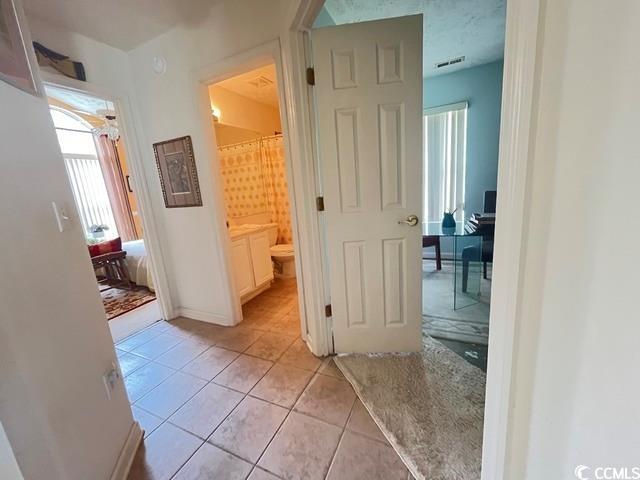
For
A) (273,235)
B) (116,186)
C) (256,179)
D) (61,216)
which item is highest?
(116,186)

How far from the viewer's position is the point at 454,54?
2.97 m

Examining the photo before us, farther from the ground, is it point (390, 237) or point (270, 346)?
point (390, 237)

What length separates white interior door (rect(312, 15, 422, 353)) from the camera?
4.82 ft

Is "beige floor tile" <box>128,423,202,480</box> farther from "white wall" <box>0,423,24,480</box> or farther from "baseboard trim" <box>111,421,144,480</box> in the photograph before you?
"white wall" <box>0,423,24,480</box>

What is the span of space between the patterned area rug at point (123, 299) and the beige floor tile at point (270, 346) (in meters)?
1.85

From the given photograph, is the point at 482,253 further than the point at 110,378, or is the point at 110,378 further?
the point at 482,253

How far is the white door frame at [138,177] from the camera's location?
204cm

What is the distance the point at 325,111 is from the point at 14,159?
1363mm

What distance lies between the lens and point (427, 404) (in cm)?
143

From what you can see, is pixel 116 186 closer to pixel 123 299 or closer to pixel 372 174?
pixel 123 299

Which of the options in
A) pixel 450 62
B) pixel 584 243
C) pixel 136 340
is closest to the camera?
pixel 584 243

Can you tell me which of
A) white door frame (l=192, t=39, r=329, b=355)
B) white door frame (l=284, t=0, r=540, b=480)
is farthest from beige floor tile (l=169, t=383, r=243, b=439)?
white door frame (l=284, t=0, r=540, b=480)

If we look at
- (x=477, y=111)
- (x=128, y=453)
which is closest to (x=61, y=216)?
(x=128, y=453)

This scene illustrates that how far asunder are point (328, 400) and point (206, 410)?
28.0 inches
